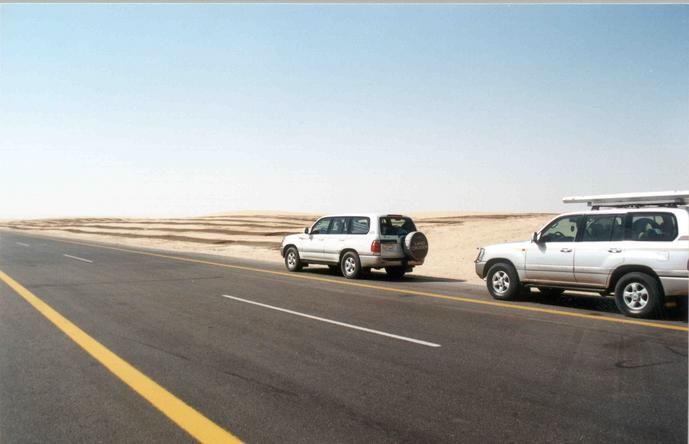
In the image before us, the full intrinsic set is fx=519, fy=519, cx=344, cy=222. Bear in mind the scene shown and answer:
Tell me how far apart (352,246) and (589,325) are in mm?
8093

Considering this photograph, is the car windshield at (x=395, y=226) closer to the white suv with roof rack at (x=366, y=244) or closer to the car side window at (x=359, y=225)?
the white suv with roof rack at (x=366, y=244)

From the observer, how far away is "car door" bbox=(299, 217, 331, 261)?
54.3ft

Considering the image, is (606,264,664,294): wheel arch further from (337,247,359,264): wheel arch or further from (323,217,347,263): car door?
(323,217,347,263): car door

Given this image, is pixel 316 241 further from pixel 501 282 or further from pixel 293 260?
pixel 501 282

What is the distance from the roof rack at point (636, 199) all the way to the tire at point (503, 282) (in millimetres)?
1918

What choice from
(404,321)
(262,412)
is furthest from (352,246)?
(262,412)

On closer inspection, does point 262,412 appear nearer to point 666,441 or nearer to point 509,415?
point 509,415

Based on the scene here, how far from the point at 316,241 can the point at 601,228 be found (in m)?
8.95

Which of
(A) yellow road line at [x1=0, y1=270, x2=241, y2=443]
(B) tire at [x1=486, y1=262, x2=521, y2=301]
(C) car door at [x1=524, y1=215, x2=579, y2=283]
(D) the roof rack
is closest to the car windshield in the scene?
(B) tire at [x1=486, y1=262, x2=521, y2=301]

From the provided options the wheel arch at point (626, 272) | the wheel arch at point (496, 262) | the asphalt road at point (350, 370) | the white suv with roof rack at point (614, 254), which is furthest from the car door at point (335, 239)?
the wheel arch at point (626, 272)

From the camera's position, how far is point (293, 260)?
17359 millimetres

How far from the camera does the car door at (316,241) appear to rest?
16547mm

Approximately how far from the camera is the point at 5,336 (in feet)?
24.5

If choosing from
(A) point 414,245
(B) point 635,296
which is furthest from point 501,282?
(A) point 414,245
